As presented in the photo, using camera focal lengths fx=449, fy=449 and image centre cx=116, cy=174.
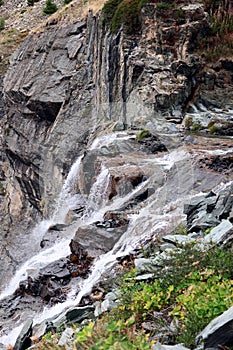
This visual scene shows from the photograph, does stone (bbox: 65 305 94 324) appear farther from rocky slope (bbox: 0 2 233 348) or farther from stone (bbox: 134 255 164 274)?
rocky slope (bbox: 0 2 233 348)

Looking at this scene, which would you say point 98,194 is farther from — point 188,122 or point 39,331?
point 39,331

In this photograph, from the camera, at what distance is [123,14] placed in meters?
19.7

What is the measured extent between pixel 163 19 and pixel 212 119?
5821mm

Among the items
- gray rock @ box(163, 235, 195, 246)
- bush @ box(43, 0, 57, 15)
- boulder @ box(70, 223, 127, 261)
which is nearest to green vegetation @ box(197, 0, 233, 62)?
boulder @ box(70, 223, 127, 261)

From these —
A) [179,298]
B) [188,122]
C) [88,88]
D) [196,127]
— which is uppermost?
[179,298]

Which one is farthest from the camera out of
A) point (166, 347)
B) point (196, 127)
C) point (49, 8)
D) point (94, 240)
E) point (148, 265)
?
point (49, 8)

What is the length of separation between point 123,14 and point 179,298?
17261 mm

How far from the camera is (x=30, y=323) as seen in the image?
6898mm

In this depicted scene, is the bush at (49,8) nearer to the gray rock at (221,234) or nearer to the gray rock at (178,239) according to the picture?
the gray rock at (178,239)

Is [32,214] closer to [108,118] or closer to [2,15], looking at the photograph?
[108,118]

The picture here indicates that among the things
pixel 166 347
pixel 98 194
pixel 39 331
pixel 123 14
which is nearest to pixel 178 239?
pixel 39 331

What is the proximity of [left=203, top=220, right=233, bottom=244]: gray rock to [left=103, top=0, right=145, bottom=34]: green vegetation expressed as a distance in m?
14.6

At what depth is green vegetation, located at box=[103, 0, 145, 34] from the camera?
63.0 ft

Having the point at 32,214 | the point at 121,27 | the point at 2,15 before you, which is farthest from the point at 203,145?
the point at 2,15
